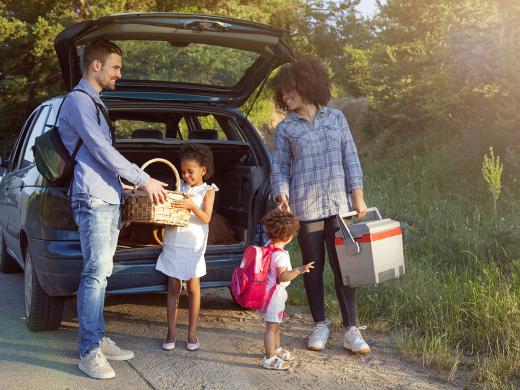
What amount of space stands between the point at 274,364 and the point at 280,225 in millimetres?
849

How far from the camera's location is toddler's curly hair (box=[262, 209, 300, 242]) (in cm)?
401

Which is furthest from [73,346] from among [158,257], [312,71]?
[312,71]

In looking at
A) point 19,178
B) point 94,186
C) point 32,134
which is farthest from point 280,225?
point 32,134

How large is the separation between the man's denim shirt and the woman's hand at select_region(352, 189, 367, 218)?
1360 mm

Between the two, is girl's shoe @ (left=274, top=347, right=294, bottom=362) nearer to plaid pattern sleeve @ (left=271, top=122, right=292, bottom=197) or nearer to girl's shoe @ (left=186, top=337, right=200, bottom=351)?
girl's shoe @ (left=186, top=337, right=200, bottom=351)

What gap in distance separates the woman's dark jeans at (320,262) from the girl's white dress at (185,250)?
684 millimetres

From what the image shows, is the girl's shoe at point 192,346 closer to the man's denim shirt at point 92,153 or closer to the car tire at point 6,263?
the man's denim shirt at point 92,153

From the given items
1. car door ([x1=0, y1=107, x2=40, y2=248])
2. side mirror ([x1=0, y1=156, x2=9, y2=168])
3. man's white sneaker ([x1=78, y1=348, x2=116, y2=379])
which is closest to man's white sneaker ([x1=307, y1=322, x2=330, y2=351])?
man's white sneaker ([x1=78, y1=348, x2=116, y2=379])

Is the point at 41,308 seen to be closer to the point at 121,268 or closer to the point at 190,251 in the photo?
the point at 121,268

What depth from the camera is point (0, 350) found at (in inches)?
172

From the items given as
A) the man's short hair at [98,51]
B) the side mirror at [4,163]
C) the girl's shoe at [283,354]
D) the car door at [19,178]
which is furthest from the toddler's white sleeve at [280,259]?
the side mirror at [4,163]

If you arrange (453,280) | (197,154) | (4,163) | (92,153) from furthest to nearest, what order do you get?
(4,163)
(453,280)
(197,154)
(92,153)

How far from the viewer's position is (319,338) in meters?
4.41

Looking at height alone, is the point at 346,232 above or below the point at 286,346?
above
